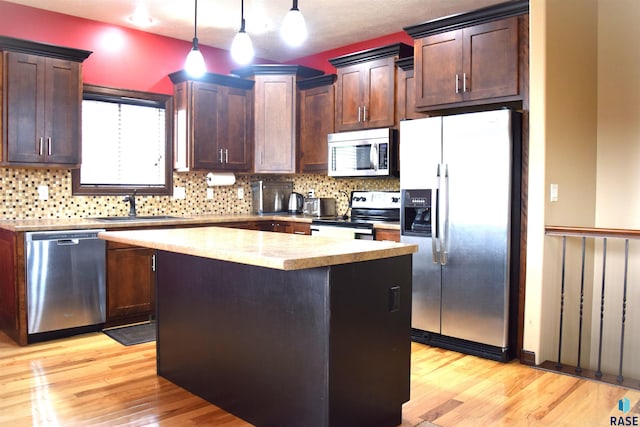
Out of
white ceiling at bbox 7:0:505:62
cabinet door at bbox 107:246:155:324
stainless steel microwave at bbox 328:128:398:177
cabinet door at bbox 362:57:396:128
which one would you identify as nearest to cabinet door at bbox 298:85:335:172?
stainless steel microwave at bbox 328:128:398:177

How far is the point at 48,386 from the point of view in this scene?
295 cm

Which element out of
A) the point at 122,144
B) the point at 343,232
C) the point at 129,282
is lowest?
the point at 129,282

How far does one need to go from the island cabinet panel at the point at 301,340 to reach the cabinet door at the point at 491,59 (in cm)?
172

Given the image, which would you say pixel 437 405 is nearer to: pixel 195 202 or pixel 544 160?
pixel 544 160

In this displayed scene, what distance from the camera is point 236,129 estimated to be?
17.5 feet

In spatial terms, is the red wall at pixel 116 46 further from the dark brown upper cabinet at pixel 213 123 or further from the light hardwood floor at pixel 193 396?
the light hardwood floor at pixel 193 396

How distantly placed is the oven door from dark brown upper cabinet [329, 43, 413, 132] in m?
0.99

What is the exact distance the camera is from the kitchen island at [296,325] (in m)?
2.13

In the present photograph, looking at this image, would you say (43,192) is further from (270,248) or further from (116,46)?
(270,248)

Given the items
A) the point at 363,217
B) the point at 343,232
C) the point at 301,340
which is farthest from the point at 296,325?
the point at 363,217

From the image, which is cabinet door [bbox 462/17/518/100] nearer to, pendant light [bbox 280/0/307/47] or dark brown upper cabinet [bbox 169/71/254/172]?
pendant light [bbox 280/0/307/47]

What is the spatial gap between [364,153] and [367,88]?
613mm

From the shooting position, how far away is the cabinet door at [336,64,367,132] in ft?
15.8

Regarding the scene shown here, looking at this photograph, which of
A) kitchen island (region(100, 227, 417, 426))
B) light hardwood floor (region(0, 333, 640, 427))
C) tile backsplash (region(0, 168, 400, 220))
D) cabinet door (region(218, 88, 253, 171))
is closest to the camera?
kitchen island (region(100, 227, 417, 426))
